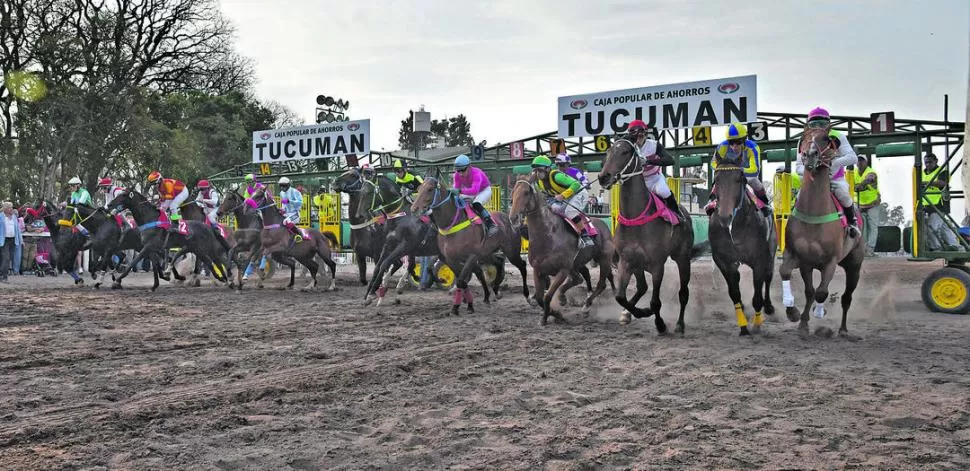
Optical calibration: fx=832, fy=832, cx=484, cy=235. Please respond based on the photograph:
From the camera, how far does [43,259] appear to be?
2297 centimetres

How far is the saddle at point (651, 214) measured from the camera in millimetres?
9742

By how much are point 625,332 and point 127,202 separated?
468 inches

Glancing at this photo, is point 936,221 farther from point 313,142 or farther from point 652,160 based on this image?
point 313,142

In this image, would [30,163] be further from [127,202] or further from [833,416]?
[833,416]

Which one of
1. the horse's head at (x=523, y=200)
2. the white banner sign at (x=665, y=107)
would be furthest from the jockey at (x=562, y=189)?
the white banner sign at (x=665, y=107)

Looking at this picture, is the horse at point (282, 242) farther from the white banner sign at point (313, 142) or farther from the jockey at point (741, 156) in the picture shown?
the jockey at point (741, 156)

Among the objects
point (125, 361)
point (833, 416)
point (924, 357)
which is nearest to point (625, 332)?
point (924, 357)

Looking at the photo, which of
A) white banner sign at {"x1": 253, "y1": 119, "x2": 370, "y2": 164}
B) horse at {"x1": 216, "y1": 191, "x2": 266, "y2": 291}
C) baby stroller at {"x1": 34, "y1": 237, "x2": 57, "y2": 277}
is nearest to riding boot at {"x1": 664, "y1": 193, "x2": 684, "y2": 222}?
horse at {"x1": 216, "y1": 191, "x2": 266, "y2": 291}

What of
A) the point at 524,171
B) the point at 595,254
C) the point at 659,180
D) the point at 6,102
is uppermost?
the point at 6,102

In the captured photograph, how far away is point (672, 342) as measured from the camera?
30.3ft

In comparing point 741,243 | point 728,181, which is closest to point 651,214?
point 728,181

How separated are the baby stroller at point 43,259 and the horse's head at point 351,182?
39.9ft

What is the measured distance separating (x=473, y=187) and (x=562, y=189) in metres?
1.50

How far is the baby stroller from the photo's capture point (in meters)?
22.7
